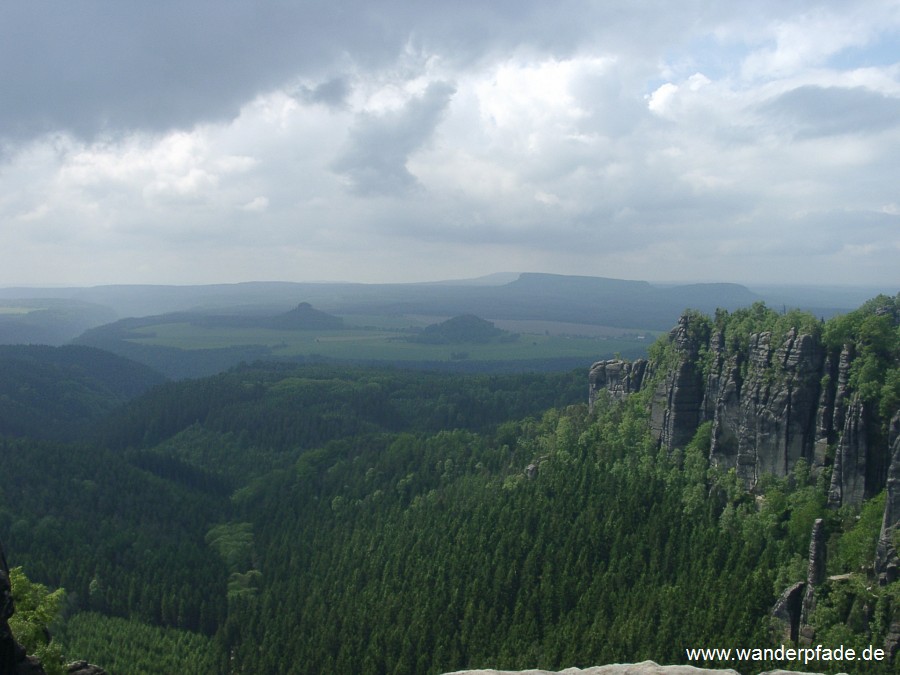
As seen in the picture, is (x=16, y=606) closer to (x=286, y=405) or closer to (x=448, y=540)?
(x=448, y=540)

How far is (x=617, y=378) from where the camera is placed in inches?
3812

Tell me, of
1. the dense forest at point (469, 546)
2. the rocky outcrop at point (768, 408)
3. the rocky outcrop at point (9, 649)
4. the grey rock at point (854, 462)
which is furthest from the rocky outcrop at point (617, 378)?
the rocky outcrop at point (9, 649)

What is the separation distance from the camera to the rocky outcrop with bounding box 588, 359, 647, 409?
9206 cm

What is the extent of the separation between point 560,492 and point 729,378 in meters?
19.8

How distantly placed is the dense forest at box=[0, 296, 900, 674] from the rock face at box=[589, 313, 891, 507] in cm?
82

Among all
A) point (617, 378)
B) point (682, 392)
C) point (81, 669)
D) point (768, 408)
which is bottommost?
point (81, 669)

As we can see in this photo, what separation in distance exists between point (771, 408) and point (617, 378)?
34156 mm

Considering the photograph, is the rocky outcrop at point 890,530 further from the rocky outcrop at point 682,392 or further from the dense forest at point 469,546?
the rocky outcrop at point 682,392

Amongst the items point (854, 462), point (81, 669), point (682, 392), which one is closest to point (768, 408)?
point (854, 462)

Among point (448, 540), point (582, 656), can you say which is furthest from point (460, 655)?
point (448, 540)

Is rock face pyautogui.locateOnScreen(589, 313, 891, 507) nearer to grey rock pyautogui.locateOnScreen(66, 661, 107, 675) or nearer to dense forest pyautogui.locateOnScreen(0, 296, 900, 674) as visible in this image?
dense forest pyautogui.locateOnScreen(0, 296, 900, 674)

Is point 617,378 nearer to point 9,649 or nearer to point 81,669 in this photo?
point 81,669

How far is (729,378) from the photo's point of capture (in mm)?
70500

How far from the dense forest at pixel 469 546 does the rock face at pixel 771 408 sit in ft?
2.69
